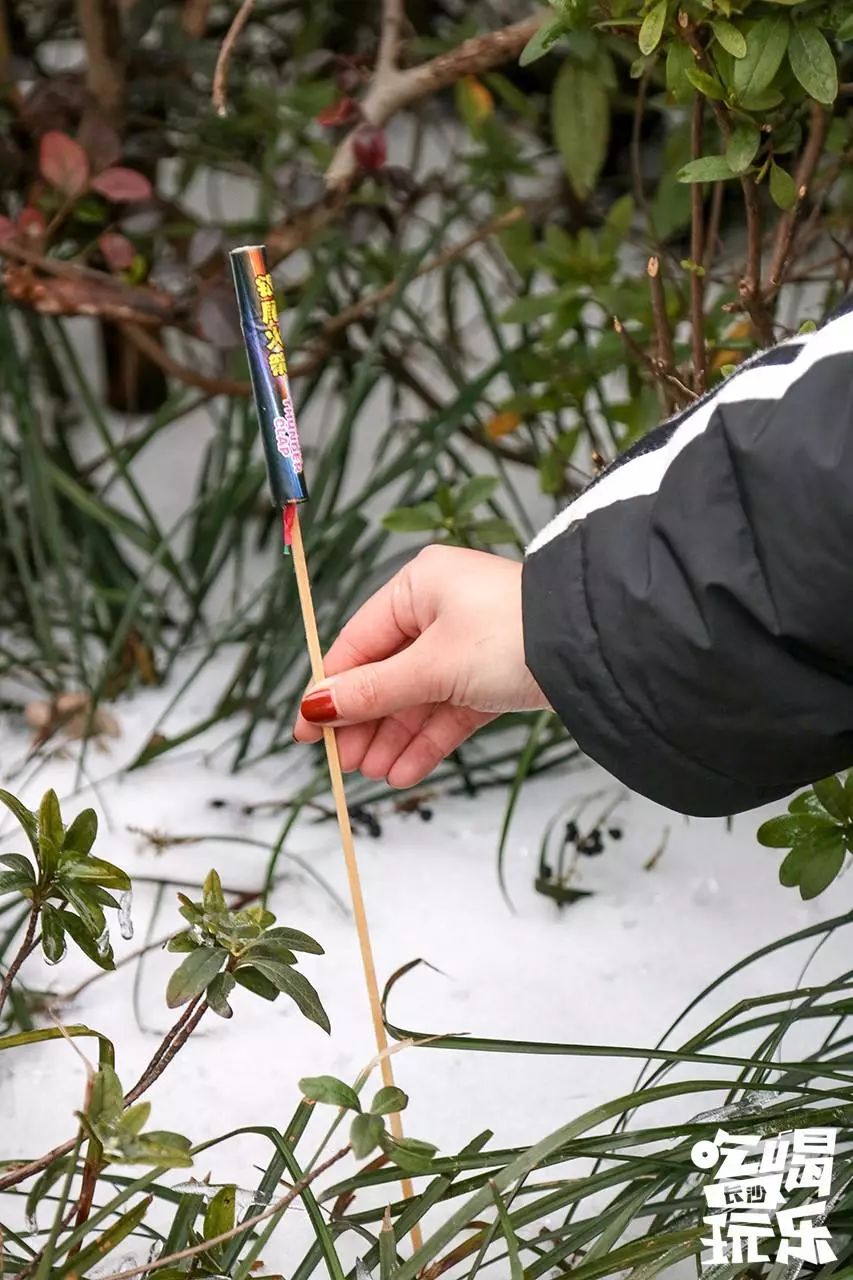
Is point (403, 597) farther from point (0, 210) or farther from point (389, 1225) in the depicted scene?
point (0, 210)

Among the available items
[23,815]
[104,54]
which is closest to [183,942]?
[23,815]

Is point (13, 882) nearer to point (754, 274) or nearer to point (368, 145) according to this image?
point (754, 274)

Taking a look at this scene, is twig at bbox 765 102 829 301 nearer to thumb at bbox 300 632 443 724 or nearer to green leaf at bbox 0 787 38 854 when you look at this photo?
thumb at bbox 300 632 443 724

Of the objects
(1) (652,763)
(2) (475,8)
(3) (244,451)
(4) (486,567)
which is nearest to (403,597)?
(4) (486,567)

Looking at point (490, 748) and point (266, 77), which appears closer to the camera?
point (490, 748)

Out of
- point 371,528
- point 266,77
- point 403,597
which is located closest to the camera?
point 403,597

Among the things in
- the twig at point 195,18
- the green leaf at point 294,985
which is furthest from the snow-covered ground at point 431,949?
the twig at point 195,18

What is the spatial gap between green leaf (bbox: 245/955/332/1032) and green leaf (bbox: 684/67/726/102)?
647 mm

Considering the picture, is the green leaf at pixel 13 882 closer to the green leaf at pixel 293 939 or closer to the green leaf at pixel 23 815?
the green leaf at pixel 23 815

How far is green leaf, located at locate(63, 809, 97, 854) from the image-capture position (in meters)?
0.82

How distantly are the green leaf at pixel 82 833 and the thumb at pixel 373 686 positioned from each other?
0.16m

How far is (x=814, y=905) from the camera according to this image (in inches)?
50.3

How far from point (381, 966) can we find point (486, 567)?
0.48 meters

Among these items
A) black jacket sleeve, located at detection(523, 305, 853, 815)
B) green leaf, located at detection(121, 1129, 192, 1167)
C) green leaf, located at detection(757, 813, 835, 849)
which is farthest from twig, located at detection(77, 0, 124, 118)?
green leaf, located at detection(121, 1129, 192, 1167)
